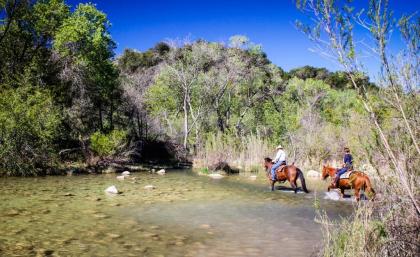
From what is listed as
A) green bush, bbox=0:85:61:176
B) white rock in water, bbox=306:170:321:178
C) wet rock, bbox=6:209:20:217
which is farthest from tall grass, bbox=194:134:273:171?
wet rock, bbox=6:209:20:217

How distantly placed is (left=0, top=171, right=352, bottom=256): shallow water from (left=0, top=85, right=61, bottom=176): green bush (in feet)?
10.2

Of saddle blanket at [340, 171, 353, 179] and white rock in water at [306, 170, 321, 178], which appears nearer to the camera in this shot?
saddle blanket at [340, 171, 353, 179]

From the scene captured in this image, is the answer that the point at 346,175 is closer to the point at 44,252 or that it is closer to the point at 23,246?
the point at 44,252

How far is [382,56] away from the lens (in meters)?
4.34

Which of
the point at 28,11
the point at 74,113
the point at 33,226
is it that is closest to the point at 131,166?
the point at 74,113

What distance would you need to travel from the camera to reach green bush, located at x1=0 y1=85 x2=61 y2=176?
20.1m

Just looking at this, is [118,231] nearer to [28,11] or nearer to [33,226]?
[33,226]

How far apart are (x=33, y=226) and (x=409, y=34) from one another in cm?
899

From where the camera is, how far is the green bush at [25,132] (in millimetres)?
20109

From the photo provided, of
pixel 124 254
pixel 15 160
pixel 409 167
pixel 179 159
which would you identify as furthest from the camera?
pixel 179 159

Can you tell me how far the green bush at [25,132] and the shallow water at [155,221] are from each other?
312 centimetres

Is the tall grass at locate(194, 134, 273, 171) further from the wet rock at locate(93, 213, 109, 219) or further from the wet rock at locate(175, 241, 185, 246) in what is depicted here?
the wet rock at locate(175, 241, 185, 246)

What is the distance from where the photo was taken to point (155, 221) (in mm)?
10375

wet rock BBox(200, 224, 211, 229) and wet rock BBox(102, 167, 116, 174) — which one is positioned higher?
wet rock BBox(102, 167, 116, 174)
